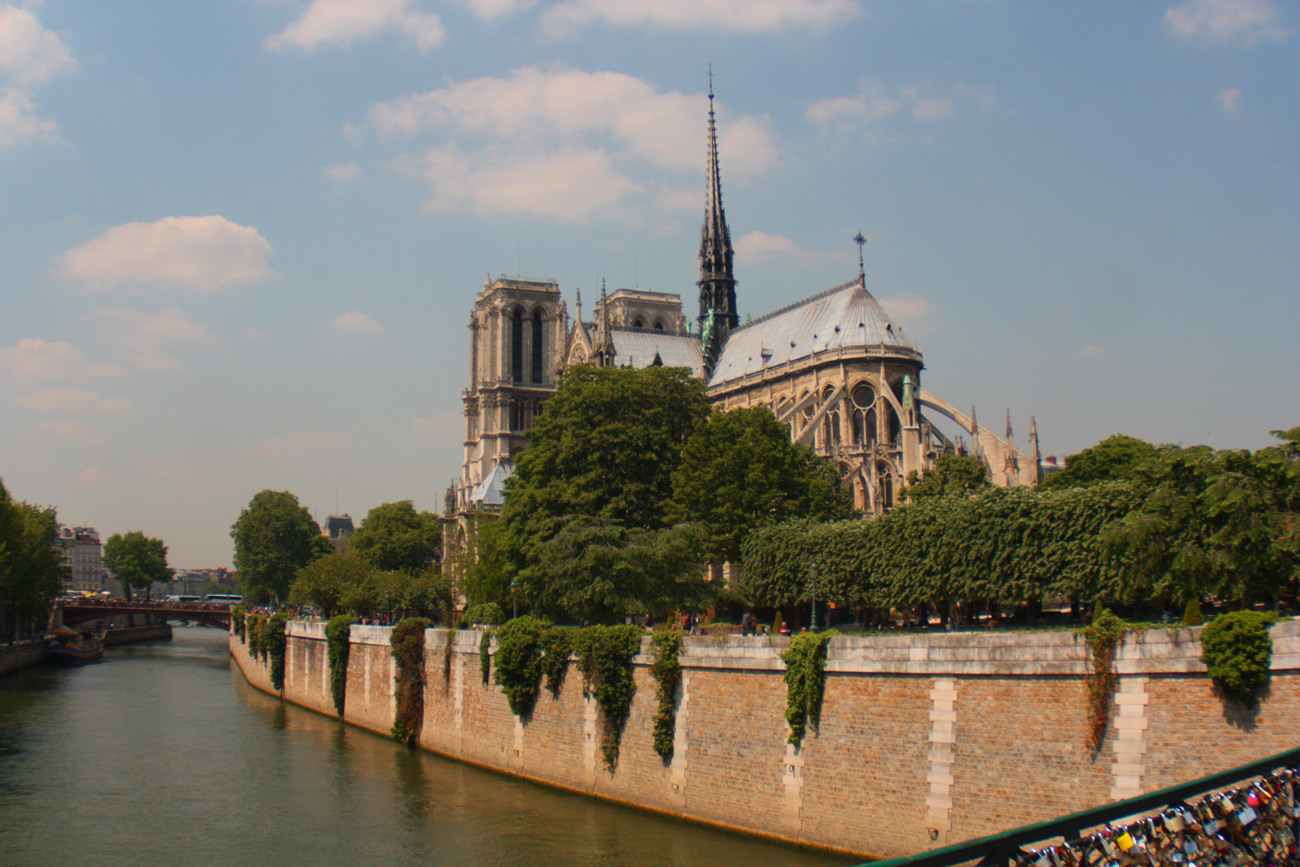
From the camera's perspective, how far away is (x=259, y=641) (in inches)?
2282

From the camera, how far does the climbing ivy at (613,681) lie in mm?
→ 27172

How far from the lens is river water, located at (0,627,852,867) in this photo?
2319 centimetres

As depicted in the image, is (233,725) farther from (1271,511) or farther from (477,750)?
(1271,511)

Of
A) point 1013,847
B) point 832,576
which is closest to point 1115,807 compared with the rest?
point 1013,847

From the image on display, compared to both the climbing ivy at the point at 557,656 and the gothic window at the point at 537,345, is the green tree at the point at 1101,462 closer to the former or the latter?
the climbing ivy at the point at 557,656

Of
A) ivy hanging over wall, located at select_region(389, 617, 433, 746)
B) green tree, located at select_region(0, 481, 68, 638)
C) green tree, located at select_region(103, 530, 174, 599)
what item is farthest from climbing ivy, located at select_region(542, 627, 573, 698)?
green tree, located at select_region(103, 530, 174, 599)

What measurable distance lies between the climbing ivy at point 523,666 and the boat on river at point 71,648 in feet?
168

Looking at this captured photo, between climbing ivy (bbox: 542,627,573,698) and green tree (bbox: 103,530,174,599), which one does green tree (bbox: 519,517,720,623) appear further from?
green tree (bbox: 103,530,174,599)

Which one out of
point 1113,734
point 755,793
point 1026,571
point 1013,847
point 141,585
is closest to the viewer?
point 1013,847

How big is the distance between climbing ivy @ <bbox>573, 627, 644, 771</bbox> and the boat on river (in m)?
55.4

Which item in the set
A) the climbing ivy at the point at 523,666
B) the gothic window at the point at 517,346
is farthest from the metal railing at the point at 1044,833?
the gothic window at the point at 517,346

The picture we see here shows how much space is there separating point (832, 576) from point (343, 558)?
43.2 meters

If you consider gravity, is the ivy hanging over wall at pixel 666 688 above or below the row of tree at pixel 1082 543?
below

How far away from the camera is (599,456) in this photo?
1821 inches
